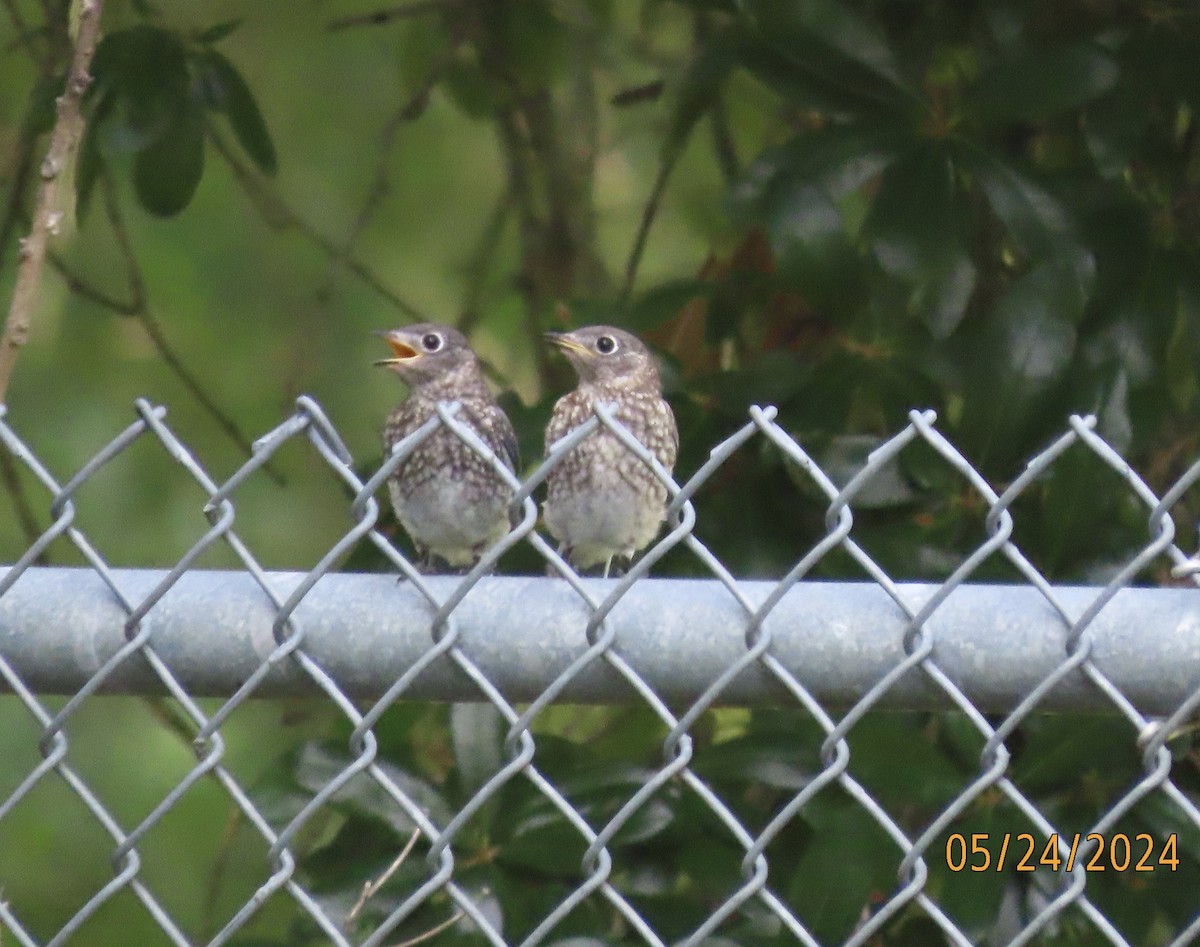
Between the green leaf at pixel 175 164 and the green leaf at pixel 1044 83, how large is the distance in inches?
71.2

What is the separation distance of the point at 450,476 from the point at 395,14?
2.01 metres

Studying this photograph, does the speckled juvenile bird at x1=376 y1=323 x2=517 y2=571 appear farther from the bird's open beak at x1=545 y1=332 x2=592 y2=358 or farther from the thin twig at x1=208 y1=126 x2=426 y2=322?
the thin twig at x1=208 y1=126 x2=426 y2=322

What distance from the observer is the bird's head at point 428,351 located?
11.6ft

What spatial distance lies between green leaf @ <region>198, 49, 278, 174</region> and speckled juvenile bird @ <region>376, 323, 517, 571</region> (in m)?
0.89

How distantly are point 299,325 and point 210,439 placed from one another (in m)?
0.46

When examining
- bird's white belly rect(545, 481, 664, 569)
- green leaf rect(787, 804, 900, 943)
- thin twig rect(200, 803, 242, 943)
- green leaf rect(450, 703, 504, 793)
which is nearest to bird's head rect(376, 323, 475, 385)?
bird's white belly rect(545, 481, 664, 569)

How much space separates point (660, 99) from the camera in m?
5.14

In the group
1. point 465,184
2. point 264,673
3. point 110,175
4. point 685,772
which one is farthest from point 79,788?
point 465,184

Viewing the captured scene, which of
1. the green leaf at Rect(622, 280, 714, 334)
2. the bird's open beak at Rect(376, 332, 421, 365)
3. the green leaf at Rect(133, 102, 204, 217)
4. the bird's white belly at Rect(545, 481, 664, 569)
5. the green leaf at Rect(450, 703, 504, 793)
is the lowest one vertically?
the green leaf at Rect(450, 703, 504, 793)

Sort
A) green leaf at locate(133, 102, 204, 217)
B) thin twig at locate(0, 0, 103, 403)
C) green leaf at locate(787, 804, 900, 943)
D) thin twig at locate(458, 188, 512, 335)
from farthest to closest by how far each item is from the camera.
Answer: thin twig at locate(458, 188, 512, 335), green leaf at locate(133, 102, 204, 217), green leaf at locate(787, 804, 900, 943), thin twig at locate(0, 0, 103, 403)

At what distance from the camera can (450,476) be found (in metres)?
3.29

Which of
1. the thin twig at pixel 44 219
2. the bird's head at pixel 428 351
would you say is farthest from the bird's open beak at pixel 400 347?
the thin twig at pixel 44 219

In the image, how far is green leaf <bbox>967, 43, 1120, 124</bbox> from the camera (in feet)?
11.8
